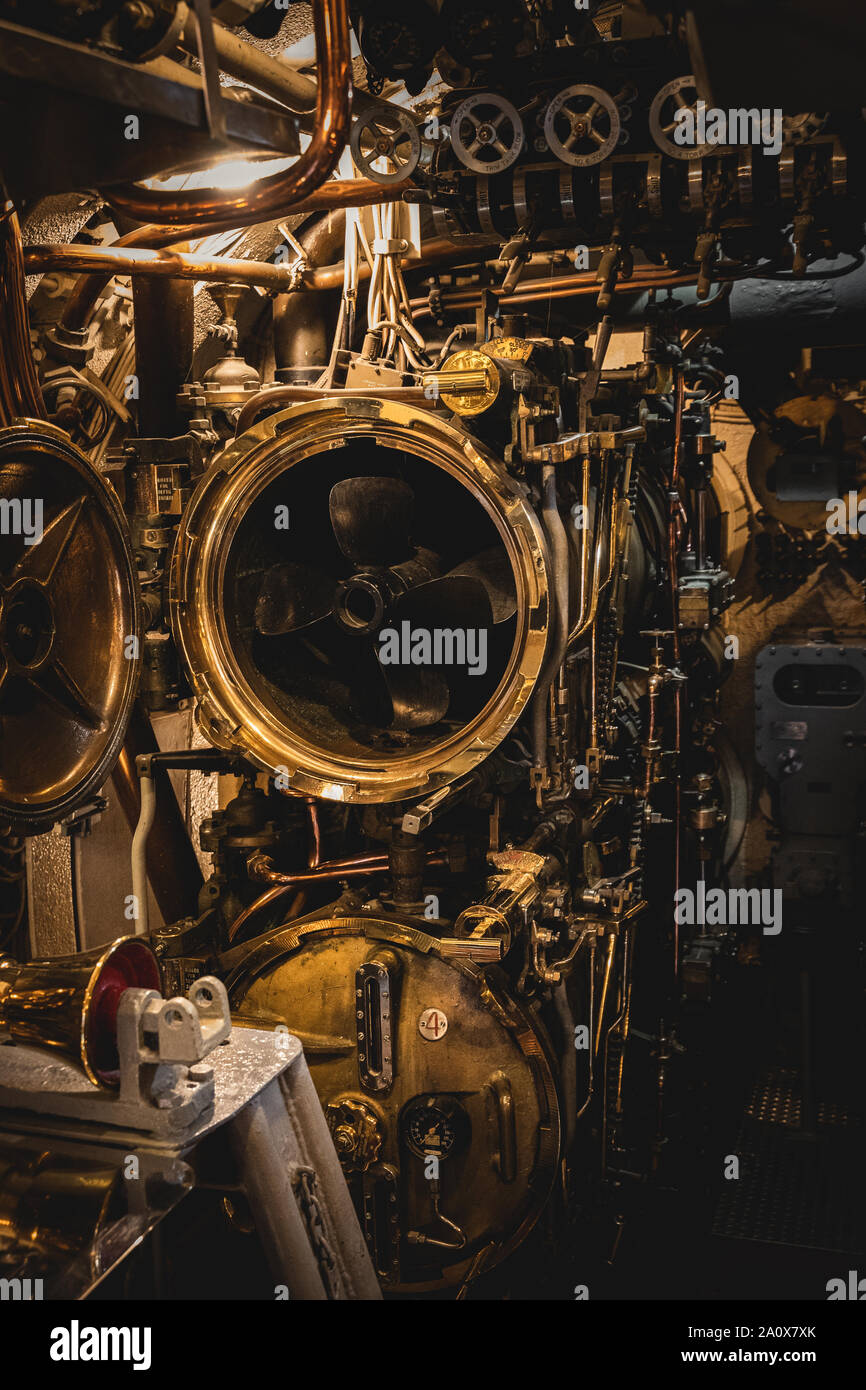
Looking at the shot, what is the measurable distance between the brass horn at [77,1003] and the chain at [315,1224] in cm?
38

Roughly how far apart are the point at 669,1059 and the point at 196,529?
2410 mm

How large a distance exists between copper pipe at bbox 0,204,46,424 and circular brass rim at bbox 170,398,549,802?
0.79 metres

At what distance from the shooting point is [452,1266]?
3650mm

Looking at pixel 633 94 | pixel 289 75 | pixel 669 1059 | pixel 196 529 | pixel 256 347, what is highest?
pixel 289 75

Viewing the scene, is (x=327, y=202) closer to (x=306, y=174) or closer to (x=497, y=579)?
(x=497, y=579)

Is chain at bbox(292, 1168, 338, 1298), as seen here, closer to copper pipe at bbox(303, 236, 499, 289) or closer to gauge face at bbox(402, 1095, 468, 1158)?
gauge face at bbox(402, 1095, 468, 1158)

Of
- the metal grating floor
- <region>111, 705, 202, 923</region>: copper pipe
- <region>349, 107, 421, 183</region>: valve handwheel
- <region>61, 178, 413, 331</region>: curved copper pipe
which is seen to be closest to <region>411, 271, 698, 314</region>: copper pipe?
<region>61, 178, 413, 331</region>: curved copper pipe

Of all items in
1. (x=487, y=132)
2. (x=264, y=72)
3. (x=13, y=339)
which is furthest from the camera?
(x=264, y=72)

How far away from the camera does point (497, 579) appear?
3824mm

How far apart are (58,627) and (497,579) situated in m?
1.39

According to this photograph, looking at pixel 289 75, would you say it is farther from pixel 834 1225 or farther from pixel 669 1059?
pixel 834 1225

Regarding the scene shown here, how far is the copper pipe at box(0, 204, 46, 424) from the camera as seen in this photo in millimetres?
2877

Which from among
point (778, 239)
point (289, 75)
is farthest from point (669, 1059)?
point (289, 75)
